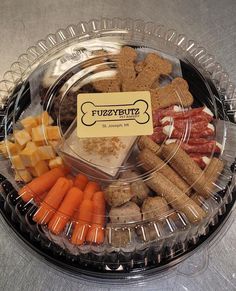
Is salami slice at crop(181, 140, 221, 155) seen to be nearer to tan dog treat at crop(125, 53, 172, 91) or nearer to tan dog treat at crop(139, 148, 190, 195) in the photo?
tan dog treat at crop(139, 148, 190, 195)

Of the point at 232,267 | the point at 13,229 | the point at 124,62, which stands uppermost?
the point at 124,62

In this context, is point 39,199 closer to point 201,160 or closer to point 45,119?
point 45,119

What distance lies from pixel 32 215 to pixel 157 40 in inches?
31.3

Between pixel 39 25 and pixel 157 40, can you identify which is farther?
pixel 39 25

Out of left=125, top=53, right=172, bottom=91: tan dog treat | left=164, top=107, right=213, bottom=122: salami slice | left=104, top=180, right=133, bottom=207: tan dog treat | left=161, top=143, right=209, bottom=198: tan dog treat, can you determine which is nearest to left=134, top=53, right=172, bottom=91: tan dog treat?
left=125, top=53, right=172, bottom=91: tan dog treat

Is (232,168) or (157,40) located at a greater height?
(157,40)

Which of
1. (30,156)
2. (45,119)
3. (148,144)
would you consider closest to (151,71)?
(148,144)

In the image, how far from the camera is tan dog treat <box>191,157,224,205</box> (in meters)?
1.30

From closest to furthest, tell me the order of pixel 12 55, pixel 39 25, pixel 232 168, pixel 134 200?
pixel 134 200
pixel 232 168
pixel 12 55
pixel 39 25

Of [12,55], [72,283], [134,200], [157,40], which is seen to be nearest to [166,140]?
[134,200]

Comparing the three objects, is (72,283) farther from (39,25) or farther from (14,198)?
(39,25)

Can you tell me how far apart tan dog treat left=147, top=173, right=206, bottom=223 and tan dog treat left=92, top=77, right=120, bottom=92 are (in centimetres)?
35

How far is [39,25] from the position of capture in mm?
2002

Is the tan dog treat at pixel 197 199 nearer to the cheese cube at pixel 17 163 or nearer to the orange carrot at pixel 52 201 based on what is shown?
the orange carrot at pixel 52 201
